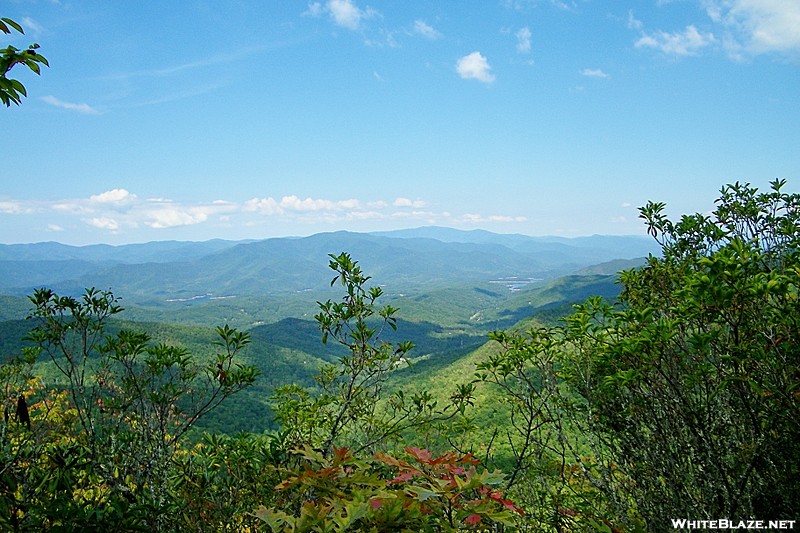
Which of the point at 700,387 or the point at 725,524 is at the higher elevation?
the point at 700,387

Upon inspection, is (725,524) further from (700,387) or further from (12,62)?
(12,62)

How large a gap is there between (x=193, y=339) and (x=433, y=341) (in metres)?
72.2

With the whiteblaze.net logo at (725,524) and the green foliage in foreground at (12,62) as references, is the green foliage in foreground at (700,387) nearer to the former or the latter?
the whiteblaze.net logo at (725,524)

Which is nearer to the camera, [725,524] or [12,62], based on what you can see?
[12,62]

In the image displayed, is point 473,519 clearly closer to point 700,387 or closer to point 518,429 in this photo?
point 700,387

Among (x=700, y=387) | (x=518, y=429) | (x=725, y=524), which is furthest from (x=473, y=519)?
(x=518, y=429)

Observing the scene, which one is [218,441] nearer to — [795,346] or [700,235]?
[795,346]

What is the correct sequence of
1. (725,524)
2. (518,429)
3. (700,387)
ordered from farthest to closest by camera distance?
(518,429) → (700,387) → (725,524)

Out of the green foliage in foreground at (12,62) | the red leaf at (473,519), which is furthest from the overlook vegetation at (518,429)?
the green foliage in foreground at (12,62)

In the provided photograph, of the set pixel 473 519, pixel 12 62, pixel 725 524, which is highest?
pixel 12 62

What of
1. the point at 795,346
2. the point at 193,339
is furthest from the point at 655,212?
the point at 193,339

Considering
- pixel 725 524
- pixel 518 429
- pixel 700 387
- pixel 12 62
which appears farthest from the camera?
pixel 518 429

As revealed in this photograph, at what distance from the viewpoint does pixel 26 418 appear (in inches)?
139

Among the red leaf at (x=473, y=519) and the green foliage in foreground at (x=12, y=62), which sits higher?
the green foliage in foreground at (x=12, y=62)
